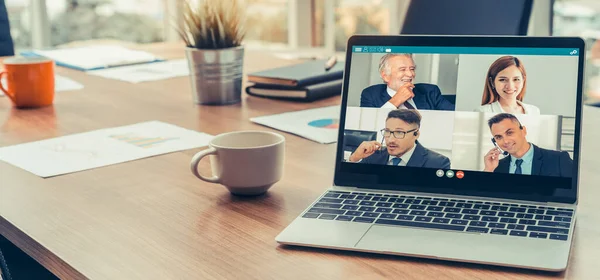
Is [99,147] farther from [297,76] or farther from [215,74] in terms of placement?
[297,76]

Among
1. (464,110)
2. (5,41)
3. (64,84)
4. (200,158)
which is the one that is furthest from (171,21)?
(464,110)

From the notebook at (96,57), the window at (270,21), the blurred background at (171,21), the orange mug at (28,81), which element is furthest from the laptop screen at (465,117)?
the window at (270,21)

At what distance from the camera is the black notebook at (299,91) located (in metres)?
1.56

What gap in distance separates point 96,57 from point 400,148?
1.62 metres

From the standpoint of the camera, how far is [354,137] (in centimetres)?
92

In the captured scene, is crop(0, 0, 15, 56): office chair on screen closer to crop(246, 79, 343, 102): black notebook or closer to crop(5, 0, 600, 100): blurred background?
crop(246, 79, 343, 102): black notebook

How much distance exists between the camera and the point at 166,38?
4684mm

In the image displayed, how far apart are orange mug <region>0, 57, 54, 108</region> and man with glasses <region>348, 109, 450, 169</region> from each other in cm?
93

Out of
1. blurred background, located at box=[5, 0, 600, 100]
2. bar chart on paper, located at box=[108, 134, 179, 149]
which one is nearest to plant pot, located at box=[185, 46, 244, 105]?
bar chart on paper, located at box=[108, 134, 179, 149]

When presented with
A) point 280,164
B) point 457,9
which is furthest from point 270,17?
point 280,164

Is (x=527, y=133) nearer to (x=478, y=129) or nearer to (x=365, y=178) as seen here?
(x=478, y=129)

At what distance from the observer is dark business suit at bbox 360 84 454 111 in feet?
2.89

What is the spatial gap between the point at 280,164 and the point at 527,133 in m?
0.32

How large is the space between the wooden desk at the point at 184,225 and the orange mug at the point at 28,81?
244 millimetres
